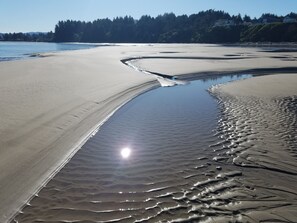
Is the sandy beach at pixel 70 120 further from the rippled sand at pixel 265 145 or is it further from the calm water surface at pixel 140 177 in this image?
the calm water surface at pixel 140 177

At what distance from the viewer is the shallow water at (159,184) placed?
19.6 ft

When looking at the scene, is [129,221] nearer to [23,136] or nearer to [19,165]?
[19,165]

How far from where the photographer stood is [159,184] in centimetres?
722

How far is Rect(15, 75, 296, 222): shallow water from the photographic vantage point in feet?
19.6

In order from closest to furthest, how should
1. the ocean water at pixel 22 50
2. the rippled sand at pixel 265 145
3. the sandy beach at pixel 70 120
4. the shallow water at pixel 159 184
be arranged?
the shallow water at pixel 159 184 → the rippled sand at pixel 265 145 → the sandy beach at pixel 70 120 → the ocean water at pixel 22 50

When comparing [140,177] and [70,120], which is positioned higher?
[70,120]

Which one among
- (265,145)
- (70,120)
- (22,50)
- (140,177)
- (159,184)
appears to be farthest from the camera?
(22,50)

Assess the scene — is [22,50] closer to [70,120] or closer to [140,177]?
[70,120]

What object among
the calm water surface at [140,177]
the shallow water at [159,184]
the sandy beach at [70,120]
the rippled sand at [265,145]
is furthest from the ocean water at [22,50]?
the shallow water at [159,184]

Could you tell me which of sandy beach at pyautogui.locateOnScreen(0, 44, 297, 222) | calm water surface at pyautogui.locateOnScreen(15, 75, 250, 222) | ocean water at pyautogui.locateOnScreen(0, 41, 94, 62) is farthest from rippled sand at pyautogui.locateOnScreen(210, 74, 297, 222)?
ocean water at pyautogui.locateOnScreen(0, 41, 94, 62)

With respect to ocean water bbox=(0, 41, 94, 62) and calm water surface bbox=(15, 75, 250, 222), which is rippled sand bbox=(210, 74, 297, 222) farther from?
ocean water bbox=(0, 41, 94, 62)

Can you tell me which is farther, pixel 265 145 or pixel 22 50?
pixel 22 50

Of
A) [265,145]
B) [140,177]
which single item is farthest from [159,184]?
[265,145]

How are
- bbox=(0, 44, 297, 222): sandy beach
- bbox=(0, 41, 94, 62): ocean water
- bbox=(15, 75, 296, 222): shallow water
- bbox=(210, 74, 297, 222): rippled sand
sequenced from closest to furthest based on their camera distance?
bbox=(15, 75, 296, 222): shallow water, bbox=(210, 74, 297, 222): rippled sand, bbox=(0, 44, 297, 222): sandy beach, bbox=(0, 41, 94, 62): ocean water
